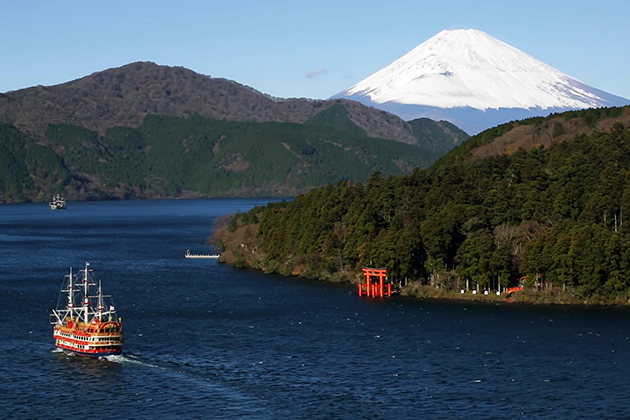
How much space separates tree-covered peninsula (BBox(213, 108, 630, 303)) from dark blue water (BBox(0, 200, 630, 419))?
5264 mm

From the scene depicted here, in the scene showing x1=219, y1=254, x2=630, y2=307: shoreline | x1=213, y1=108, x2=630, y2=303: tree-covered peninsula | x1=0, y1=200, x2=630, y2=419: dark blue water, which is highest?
x1=213, y1=108, x2=630, y2=303: tree-covered peninsula

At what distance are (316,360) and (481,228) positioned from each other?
43743 mm

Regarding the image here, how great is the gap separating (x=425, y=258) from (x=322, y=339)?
2986cm

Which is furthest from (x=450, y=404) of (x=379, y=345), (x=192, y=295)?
(x=192, y=295)

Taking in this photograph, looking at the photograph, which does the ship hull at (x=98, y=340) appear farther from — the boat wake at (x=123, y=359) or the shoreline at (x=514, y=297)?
the shoreline at (x=514, y=297)

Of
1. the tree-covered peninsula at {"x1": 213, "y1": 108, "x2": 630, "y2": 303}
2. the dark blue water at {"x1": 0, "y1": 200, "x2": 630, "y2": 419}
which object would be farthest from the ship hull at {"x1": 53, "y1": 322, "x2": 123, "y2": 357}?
the tree-covered peninsula at {"x1": 213, "y1": 108, "x2": 630, "y2": 303}

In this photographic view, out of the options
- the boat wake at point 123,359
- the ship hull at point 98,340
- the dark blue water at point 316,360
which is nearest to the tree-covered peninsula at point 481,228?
the dark blue water at point 316,360

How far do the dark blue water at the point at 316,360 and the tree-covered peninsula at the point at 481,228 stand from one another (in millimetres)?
5264

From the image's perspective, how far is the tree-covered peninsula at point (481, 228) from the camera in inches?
3920

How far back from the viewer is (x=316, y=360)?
75.5 meters

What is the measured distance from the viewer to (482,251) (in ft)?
341

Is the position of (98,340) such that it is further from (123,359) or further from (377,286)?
(377,286)

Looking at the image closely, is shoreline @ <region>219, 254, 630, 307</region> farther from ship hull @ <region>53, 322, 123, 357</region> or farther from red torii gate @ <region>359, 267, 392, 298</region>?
ship hull @ <region>53, 322, 123, 357</region>

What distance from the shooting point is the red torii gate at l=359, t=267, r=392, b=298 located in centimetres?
10812
